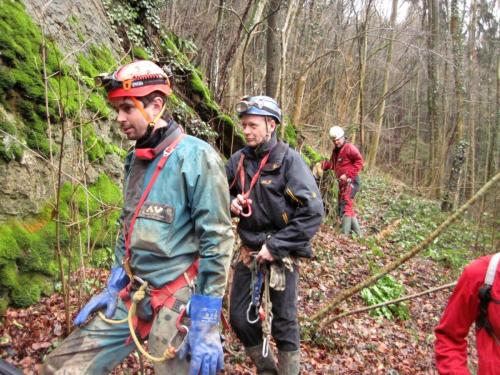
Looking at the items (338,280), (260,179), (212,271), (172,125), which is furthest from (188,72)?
(212,271)

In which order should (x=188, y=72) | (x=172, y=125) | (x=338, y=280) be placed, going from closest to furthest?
(x=172, y=125), (x=338, y=280), (x=188, y=72)

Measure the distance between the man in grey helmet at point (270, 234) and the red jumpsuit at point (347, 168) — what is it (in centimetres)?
588

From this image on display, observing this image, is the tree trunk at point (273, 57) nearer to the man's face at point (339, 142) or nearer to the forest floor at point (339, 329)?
the man's face at point (339, 142)

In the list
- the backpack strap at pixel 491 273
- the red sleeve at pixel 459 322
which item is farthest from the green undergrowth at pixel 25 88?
the backpack strap at pixel 491 273

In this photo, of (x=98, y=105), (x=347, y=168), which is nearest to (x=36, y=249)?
(x=98, y=105)

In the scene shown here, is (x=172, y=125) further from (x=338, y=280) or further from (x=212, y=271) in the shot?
(x=338, y=280)

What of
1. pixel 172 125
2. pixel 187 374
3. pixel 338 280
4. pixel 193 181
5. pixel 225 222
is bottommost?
pixel 338 280

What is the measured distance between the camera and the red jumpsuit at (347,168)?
9.70 metres

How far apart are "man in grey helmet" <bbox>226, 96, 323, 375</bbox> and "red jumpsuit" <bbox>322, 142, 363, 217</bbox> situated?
231 inches

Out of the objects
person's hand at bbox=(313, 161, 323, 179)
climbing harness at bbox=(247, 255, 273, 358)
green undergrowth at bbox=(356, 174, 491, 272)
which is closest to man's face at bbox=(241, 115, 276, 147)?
climbing harness at bbox=(247, 255, 273, 358)

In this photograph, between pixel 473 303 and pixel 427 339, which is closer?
pixel 473 303

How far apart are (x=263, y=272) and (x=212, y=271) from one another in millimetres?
1489

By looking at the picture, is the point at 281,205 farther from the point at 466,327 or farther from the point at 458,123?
the point at 458,123

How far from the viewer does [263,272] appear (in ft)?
13.4
